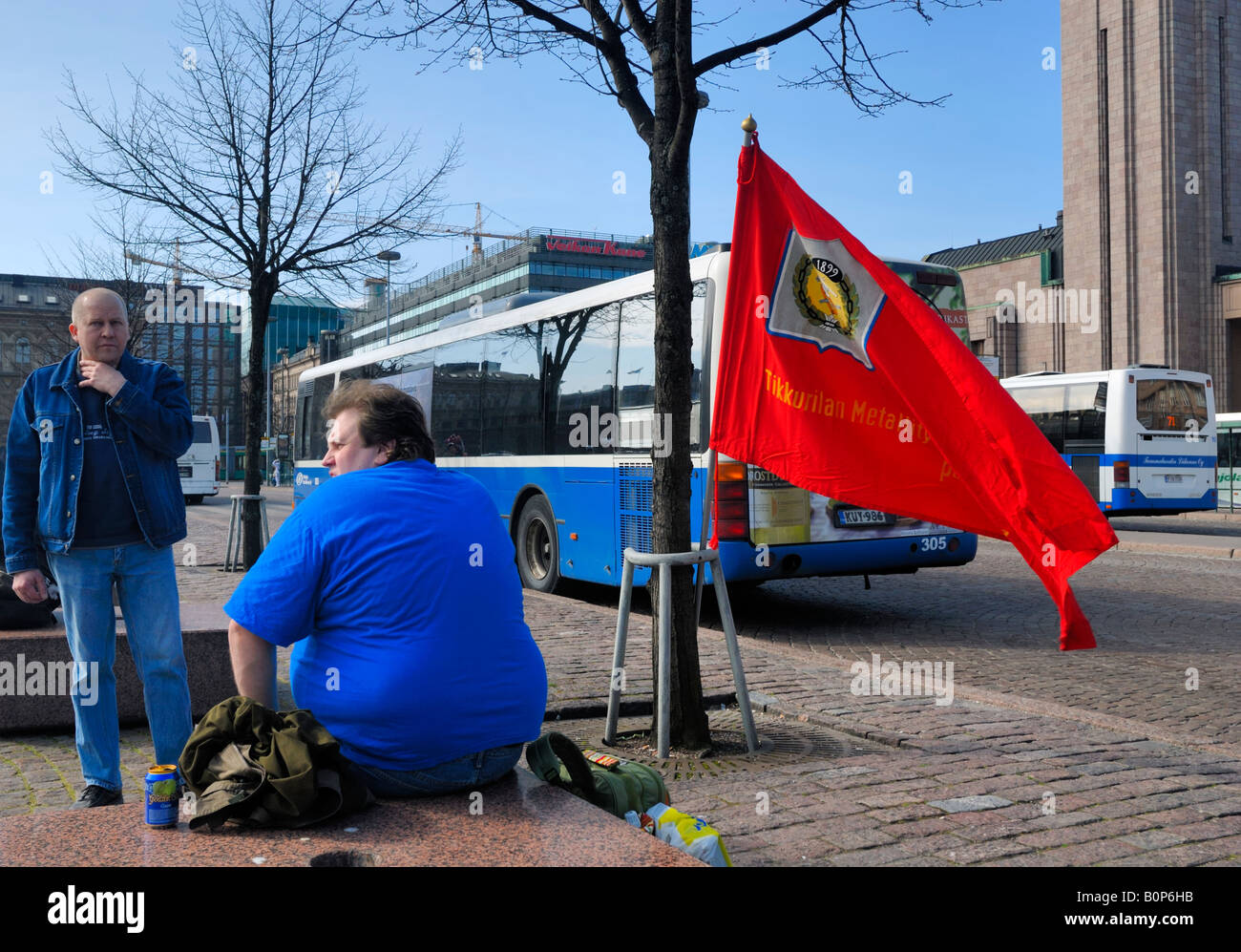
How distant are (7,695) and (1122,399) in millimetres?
22425

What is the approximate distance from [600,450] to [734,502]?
2.09 m

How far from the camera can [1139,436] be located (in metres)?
23.4

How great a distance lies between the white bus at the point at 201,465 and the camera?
3741 centimetres

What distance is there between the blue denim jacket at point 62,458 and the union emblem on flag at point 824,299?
2623 millimetres

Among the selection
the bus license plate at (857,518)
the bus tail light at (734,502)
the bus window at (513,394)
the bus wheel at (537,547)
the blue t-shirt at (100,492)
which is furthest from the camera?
the bus window at (513,394)

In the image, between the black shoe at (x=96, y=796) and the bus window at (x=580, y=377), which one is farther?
the bus window at (x=580, y=377)

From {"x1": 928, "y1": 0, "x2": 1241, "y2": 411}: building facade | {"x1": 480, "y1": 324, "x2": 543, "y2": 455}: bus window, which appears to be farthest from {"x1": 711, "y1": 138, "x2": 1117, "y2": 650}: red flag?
{"x1": 928, "y1": 0, "x2": 1241, "y2": 411}: building facade

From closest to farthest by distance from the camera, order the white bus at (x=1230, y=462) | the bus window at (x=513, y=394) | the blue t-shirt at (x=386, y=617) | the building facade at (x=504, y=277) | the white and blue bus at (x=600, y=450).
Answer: the blue t-shirt at (x=386, y=617)
the white and blue bus at (x=600, y=450)
the bus window at (x=513, y=394)
the white bus at (x=1230, y=462)
the building facade at (x=504, y=277)

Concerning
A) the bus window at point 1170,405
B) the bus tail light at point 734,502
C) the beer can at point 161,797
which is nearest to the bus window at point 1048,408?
the bus window at point 1170,405

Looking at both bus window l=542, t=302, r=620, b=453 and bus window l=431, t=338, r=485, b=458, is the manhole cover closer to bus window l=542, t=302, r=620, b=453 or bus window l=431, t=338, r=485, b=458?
bus window l=542, t=302, r=620, b=453

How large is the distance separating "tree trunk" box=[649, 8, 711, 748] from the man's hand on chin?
2239mm

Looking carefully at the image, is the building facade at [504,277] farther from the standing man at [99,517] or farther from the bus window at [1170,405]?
the standing man at [99,517]
